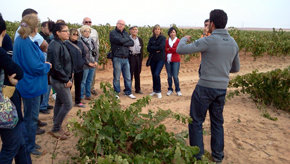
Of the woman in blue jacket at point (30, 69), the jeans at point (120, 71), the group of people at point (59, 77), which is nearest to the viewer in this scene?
the group of people at point (59, 77)

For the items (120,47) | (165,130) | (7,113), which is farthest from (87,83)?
(7,113)

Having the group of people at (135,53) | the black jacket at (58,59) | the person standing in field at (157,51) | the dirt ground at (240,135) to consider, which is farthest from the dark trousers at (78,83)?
the person standing in field at (157,51)

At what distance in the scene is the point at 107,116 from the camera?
9.91ft

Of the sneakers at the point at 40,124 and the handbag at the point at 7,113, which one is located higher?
the handbag at the point at 7,113

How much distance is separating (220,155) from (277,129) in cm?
196

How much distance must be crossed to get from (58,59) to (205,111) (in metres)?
2.43

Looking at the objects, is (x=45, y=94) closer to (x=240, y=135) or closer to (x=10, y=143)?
(x=10, y=143)

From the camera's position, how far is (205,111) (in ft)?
11.0

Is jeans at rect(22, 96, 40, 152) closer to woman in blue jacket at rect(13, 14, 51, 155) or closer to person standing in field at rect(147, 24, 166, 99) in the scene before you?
woman in blue jacket at rect(13, 14, 51, 155)

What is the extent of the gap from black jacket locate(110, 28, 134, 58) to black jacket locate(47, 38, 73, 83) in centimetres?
256

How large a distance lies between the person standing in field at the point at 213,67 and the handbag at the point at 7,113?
2.22 meters

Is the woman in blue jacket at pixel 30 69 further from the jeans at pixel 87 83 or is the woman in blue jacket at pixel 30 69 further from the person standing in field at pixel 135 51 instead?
the person standing in field at pixel 135 51

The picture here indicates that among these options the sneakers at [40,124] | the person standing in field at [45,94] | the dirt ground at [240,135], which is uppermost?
the person standing in field at [45,94]

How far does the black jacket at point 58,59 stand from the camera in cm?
373
